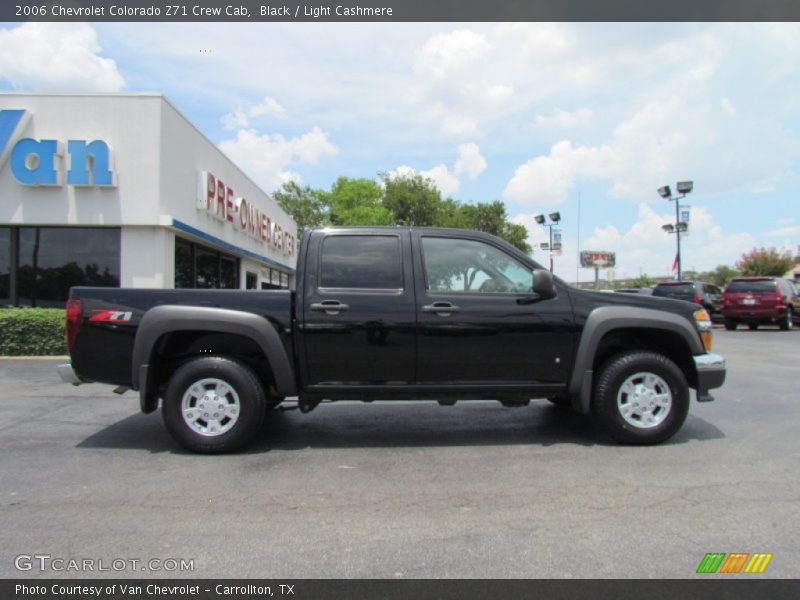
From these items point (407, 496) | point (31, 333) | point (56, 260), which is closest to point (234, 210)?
point (56, 260)

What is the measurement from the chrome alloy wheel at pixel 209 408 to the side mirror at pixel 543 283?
8.90 ft

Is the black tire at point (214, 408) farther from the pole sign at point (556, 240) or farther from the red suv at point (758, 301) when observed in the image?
the pole sign at point (556, 240)

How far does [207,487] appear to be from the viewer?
4.18 m

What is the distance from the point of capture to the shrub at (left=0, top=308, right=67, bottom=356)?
11656mm

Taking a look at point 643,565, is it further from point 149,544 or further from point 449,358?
point 149,544

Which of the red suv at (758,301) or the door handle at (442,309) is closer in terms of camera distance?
the door handle at (442,309)

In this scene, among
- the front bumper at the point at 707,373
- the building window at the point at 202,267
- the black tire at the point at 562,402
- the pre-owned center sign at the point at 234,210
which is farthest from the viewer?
the pre-owned center sign at the point at 234,210

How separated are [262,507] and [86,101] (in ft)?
41.9

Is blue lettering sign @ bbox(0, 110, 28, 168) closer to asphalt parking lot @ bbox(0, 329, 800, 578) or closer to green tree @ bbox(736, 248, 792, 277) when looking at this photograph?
asphalt parking lot @ bbox(0, 329, 800, 578)

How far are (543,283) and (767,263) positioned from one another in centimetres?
5165

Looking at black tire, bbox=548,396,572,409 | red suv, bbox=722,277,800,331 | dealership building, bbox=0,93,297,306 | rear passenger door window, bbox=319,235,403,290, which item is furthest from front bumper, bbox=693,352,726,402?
red suv, bbox=722,277,800,331

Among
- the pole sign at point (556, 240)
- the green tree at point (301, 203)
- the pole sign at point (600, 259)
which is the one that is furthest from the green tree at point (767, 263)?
the green tree at point (301, 203)

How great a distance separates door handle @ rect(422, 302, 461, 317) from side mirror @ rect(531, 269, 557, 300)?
693 millimetres

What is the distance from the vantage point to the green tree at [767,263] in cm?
4747
